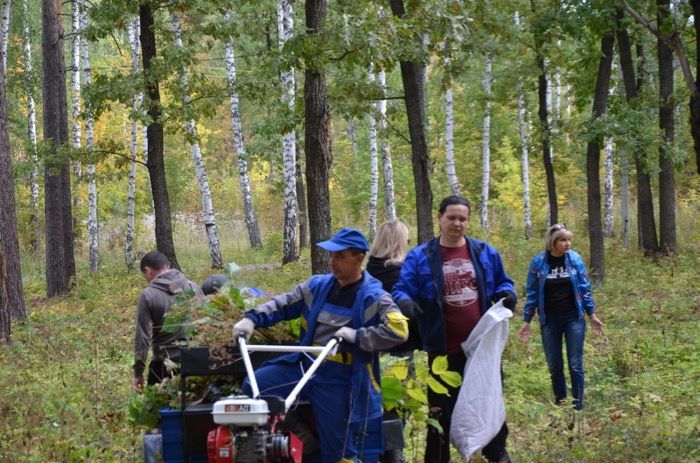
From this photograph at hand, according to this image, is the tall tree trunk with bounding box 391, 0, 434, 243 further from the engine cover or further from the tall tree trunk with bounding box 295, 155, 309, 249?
the tall tree trunk with bounding box 295, 155, 309, 249

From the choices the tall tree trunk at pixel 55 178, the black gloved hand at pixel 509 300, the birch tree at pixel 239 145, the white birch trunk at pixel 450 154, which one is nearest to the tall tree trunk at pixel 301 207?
the birch tree at pixel 239 145

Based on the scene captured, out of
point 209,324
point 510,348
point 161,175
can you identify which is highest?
point 161,175

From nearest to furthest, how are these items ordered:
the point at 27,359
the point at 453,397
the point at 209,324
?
the point at 209,324 → the point at 453,397 → the point at 27,359

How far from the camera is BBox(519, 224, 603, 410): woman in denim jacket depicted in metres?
9.09

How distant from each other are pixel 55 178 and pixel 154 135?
16.5ft

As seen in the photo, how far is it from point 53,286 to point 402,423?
18326 millimetres

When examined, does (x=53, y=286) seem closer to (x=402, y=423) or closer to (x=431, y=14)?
(x=431, y=14)

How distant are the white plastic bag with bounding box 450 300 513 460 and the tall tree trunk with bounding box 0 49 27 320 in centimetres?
776

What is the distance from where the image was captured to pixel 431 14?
11.3 meters

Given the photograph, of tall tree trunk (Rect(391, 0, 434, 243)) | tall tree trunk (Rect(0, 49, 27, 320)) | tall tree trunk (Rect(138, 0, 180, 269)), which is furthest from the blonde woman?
tall tree trunk (Rect(138, 0, 180, 269))

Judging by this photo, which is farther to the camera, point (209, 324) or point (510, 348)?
point (510, 348)

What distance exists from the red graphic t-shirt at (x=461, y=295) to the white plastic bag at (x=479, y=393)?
154mm

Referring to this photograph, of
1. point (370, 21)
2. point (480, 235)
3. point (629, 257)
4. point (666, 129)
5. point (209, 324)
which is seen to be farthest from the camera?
point (480, 235)

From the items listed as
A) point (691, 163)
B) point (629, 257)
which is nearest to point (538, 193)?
point (691, 163)
